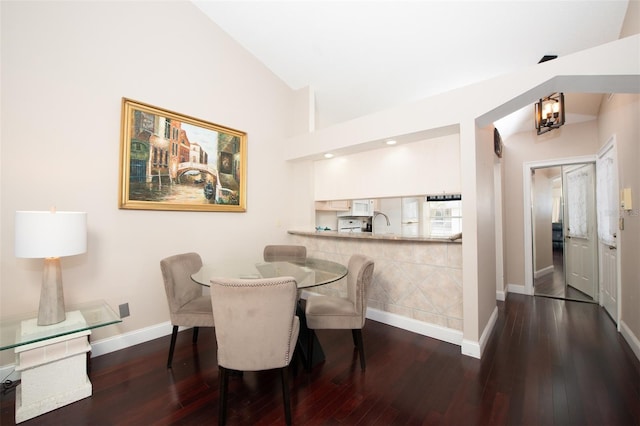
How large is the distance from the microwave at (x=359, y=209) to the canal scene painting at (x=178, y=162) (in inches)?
79.5

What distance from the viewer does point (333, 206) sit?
4383 mm

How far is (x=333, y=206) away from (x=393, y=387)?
9.55 ft

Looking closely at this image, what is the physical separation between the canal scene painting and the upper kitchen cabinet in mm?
1300

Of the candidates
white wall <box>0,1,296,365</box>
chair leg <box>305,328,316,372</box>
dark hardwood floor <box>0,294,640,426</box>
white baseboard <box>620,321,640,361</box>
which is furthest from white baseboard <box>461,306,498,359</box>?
white wall <box>0,1,296,365</box>

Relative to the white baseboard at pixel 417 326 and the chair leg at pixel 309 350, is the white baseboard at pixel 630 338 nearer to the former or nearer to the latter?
the white baseboard at pixel 417 326

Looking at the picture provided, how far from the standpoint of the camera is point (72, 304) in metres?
2.17

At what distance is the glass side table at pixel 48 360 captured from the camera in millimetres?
1596

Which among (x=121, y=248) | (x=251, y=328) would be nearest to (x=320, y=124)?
(x=121, y=248)

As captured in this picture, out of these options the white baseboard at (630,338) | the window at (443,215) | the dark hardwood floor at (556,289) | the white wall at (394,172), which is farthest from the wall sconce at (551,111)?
the dark hardwood floor at (556,289)

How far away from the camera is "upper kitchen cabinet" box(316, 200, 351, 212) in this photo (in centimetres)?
418

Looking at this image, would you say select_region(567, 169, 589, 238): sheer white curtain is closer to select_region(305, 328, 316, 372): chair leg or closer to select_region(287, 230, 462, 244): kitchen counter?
select_region(287, 230, 462, 244): kitchen counter

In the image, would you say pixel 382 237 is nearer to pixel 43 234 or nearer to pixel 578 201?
pixel 43 234

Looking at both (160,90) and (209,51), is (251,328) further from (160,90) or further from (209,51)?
(209,51)

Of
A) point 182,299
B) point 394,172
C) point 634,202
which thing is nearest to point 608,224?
point 634,202
